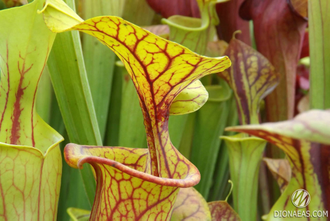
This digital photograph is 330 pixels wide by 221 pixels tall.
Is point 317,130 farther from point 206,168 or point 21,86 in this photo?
point 206,168

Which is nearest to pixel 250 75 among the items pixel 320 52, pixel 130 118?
pixel 320 52

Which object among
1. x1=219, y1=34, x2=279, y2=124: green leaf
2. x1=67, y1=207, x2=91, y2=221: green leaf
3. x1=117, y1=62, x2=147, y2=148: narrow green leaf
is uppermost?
x1=219, y1=34, x2=279, y2=124: green leaf

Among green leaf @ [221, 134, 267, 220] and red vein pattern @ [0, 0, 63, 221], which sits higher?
red vein pattern @ [0, 0, 63, 221]

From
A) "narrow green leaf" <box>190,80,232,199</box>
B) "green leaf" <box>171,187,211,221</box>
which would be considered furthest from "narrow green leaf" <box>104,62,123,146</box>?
"green leaf" <box>171,187,211,221</box>

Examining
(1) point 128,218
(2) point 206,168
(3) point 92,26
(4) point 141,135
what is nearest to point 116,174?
(1) point 128,218

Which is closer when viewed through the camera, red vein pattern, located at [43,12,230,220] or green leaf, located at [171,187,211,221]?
red vein pattern, located at [43,12,230,220]

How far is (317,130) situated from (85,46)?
0.53 metres

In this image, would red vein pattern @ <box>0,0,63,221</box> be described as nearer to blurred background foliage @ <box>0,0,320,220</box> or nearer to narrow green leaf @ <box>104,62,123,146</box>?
blurred background foliage @ <box>0,0,320,220</box>

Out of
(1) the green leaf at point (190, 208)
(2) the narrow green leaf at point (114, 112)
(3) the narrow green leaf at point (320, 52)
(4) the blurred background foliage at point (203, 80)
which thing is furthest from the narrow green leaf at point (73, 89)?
(3) the narrow green leaf at point (320, 52)

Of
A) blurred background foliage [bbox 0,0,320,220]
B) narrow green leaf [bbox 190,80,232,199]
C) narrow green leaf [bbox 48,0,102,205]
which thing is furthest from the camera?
narrow green leaf [bbox 190,80,232,199]

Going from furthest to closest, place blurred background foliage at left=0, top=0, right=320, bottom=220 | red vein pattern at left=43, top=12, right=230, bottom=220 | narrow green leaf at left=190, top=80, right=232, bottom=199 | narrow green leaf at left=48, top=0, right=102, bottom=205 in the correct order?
narrow green leaf at left=190, top=80, right=232, bottom=199 < blurred background foliage at left=0, top=0, right=320, bottom=220 < narrow green leaf at left=48, top=0, right=102, bottom=205 < red vein pattern at left=43, top=12, right=230, bottom=220

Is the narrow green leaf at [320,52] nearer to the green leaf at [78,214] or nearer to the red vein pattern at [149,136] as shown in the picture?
the red vein pattern at [149,136]

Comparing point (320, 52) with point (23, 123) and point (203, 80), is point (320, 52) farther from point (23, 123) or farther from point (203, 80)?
point (23, 123)

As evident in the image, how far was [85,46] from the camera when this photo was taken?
2.02 ft
